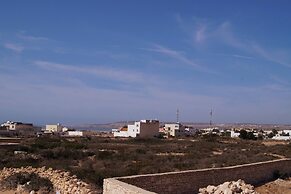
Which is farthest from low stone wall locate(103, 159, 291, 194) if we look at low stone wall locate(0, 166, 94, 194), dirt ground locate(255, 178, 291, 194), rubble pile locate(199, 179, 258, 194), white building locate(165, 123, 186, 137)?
white building locate(165, 123, 186, 137)

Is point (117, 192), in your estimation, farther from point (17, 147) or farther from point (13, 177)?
point (17, 147)

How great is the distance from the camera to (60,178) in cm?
1695

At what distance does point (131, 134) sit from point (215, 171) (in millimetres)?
59017

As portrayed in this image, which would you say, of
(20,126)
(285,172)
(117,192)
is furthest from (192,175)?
(20,126)

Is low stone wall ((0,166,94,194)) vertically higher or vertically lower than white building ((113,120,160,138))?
lower

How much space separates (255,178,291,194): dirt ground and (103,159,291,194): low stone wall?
0.62 meters

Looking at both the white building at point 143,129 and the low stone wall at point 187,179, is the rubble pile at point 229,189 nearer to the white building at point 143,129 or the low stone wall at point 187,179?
the low stone wall at point 187,179

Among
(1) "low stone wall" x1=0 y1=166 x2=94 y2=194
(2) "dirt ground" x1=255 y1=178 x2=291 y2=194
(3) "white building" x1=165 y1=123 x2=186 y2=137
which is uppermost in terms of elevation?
(3) "white building" x1=165 y1=123 x2=186 y2=137

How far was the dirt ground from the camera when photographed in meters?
18.0

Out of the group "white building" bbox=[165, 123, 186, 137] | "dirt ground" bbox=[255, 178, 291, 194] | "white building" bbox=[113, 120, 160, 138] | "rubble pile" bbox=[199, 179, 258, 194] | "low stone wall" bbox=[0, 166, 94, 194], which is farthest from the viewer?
"white building" bbox=[165, 123, 186, 137]

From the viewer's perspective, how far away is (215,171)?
1667 cm

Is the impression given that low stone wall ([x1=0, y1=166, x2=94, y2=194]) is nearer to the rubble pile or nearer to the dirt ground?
the rubble pile

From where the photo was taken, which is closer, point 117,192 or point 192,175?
point 117,192

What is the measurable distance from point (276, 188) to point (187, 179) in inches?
255
